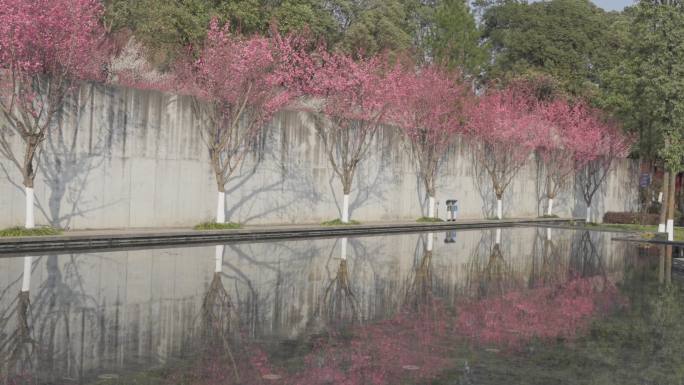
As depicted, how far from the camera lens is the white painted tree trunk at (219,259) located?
47.0 feet

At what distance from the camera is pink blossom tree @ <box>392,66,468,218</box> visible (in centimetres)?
3200

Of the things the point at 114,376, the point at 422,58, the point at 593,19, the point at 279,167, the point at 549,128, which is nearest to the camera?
the point at 114,376

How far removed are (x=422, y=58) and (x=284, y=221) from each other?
3213cm

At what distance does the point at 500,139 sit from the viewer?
1492 inches

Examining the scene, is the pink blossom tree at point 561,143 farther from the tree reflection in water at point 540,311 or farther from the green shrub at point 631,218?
the tree reflection in water at point 540,311

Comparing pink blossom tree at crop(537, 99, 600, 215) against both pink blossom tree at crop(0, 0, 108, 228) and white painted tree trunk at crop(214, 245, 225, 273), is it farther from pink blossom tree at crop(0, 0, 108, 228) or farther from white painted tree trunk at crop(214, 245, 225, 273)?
pink blossom tree at crop(0, 0, 108, 228)

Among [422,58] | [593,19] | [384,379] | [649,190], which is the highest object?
[593,19]

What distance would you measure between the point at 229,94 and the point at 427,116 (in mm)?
11820

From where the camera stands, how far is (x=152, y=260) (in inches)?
607

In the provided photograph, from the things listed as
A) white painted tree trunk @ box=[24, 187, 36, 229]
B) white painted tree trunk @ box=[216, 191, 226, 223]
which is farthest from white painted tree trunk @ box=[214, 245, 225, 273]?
white painted tree trunk @ box=[24, 187, 36, 229]

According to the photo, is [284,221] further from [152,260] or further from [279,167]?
[152,260]

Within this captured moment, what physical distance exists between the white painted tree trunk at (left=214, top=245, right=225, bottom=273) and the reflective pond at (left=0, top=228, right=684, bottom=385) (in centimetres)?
4

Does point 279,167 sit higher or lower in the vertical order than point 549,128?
lower

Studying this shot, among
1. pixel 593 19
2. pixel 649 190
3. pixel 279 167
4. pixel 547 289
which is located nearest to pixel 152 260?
pixel 547 289
